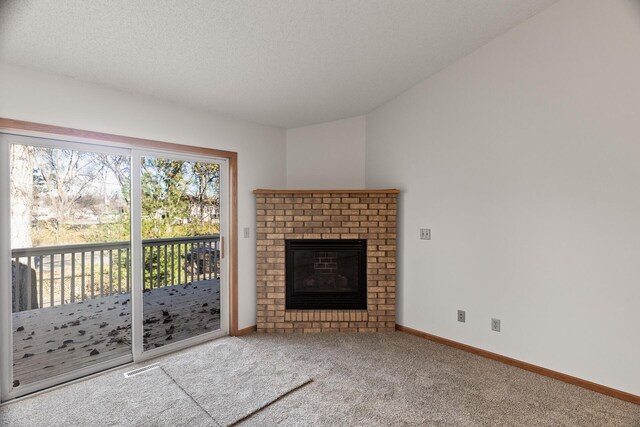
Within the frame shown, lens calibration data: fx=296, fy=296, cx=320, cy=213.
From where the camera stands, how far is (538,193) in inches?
100

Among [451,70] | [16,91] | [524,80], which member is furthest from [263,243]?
[524,80]

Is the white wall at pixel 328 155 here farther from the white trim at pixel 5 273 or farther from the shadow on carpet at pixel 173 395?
the white trim at pixel 5 273

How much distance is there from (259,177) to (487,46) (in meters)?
2.74

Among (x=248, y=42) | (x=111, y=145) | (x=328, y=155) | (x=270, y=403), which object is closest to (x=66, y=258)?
(x=111, y=145)

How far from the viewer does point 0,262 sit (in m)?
2.08

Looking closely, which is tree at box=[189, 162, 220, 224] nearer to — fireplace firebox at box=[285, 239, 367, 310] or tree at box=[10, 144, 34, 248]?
fireplace firebox at box=[285, 239, 367, 310]

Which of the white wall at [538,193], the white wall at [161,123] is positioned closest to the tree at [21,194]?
the white wall at [161,123]

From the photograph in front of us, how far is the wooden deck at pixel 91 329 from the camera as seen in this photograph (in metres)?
2.46

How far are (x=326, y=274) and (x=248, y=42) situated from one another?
2.51 meters

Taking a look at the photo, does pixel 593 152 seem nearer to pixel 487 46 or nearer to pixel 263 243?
pixel 487 46

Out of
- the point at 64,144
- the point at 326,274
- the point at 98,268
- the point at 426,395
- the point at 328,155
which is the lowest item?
the point at 426,395

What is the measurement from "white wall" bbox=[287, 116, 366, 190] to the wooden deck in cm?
184

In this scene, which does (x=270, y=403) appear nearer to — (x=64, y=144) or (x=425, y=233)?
(x=425, y=233)

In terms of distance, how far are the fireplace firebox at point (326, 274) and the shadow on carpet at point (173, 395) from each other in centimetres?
86
